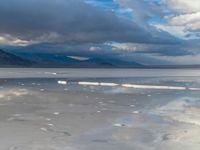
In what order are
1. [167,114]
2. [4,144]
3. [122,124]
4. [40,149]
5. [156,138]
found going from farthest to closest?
Answer: [167,114]
[122,124]
[156,138]
[4,144]
[40,149]

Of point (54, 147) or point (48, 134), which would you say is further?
point (48, 134)

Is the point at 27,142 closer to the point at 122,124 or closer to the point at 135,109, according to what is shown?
the point at 122,124

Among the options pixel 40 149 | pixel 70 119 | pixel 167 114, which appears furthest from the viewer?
pixel 167 114

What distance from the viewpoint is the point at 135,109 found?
1833cm

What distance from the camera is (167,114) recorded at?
16453 millimetres

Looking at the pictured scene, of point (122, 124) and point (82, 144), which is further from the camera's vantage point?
point (122, 124)

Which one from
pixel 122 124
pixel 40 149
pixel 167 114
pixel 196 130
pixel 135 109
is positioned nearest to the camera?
pixel 40 149

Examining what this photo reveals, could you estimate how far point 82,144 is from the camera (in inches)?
392

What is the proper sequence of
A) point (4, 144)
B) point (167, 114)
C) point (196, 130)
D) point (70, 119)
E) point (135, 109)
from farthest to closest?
point (135, 109)
point (167, 114)
point (70, 119)
point (196, 130)
point (4, 144)

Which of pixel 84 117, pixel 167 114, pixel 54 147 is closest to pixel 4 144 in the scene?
pixel 54 147

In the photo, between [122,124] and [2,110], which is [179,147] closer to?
[122,124]

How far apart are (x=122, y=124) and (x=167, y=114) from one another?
3648 mm

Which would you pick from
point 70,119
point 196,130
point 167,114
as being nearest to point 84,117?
point 70,119

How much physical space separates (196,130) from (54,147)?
5.27 metres
